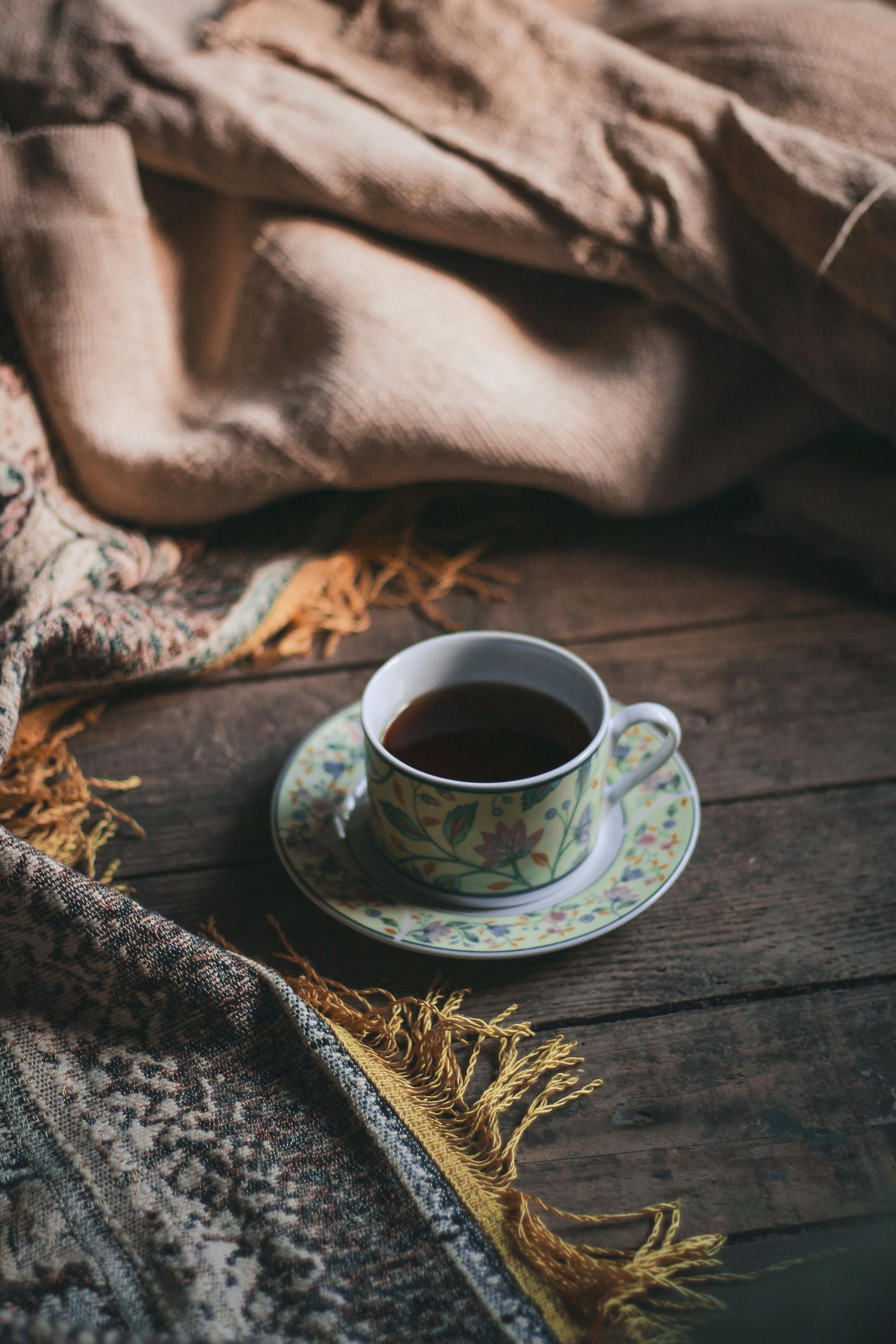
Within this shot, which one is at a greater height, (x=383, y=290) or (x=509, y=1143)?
(x=383, y=290)

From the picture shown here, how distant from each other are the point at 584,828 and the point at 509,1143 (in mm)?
168

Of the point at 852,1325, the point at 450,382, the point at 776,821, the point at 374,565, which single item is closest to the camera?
the point at 852,1325

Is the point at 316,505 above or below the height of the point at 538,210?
below

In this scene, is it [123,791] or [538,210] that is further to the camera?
[538,210]

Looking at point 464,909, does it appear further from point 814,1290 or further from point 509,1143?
point 814,1290

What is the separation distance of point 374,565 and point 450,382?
0.61ft

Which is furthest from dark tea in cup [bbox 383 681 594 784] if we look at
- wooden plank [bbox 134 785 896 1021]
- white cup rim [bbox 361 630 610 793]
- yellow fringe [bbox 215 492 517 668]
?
yellow fringe [bbox 215 492 517 668]

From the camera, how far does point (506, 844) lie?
536 mm

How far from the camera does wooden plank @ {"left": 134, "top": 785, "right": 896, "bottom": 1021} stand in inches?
21.4

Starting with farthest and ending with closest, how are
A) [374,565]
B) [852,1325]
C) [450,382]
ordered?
[374,565], [450,382], [852,1325]

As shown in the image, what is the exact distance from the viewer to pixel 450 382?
0.80 metres

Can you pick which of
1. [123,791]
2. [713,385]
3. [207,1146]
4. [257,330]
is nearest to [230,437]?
[257,330]

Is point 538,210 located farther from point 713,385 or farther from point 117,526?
point 117,526

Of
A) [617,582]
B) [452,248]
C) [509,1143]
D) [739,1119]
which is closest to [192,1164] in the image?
[509,1143]
